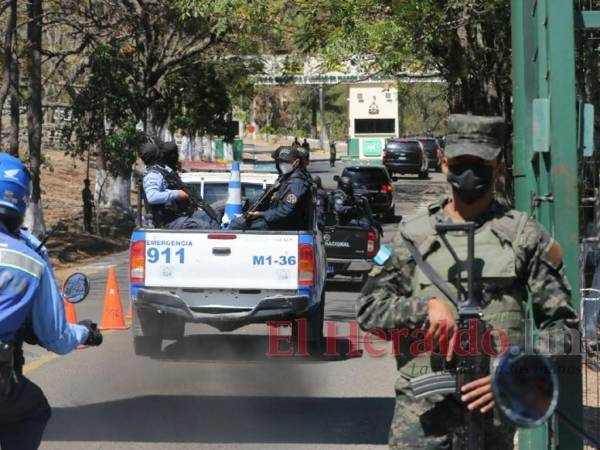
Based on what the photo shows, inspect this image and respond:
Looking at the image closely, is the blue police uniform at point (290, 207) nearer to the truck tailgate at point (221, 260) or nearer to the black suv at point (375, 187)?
the truck tailgate at point (221, 260)

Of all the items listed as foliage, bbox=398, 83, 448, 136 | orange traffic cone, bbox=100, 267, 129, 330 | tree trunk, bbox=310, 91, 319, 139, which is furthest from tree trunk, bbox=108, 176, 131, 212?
tree trunk, bbox=310, 91, 319, 139

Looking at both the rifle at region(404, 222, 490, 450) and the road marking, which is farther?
the road marking

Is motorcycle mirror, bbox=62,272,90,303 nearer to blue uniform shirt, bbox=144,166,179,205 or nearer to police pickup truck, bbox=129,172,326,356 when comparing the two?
police pickup truck, bbox=129,172,326,356

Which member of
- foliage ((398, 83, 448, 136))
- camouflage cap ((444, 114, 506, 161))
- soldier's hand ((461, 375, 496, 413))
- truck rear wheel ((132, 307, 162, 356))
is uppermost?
foliage ((398, 83, 448, 136))

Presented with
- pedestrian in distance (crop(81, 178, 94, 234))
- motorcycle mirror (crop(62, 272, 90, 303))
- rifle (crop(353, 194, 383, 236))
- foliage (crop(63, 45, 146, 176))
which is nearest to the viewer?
motorcycle mirror (crop(62, 272, 90, 303))

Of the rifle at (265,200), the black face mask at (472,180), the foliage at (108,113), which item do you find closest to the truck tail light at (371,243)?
the rifle at (265,200)

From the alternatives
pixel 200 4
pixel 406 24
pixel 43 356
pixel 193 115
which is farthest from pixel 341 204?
pixel 193 115

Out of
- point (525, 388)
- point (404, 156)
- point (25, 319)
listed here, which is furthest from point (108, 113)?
point (404, 156)

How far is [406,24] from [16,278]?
1390 centimetres

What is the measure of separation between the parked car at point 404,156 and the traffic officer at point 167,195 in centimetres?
4123

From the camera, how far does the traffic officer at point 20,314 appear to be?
14.6 feet

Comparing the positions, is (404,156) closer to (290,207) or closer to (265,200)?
(265,200)

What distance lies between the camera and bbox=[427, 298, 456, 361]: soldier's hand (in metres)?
3.96

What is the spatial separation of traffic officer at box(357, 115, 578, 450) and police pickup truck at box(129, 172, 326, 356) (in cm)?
620
